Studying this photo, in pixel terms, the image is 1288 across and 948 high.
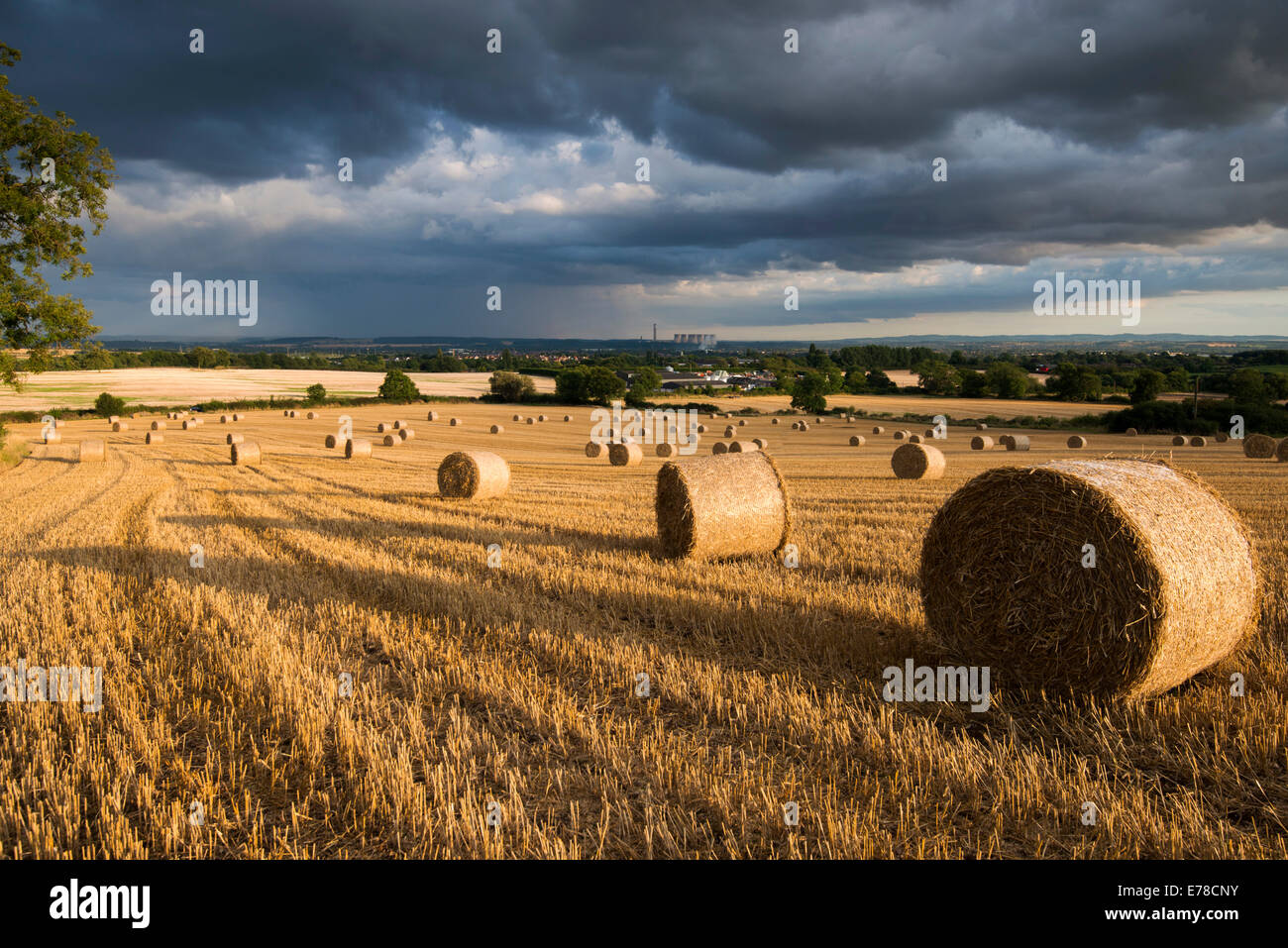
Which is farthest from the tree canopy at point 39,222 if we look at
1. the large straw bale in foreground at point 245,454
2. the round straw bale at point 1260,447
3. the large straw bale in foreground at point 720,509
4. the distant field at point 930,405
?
the distant field at point 930,405

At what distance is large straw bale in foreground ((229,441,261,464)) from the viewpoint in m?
29.6

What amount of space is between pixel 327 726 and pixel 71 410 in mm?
69244

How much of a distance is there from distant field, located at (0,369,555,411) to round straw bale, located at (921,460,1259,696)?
7291 cm

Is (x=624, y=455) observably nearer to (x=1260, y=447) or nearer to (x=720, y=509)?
(x=720, y=509)

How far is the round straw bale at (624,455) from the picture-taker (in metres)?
31.7

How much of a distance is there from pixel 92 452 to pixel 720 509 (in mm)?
29890

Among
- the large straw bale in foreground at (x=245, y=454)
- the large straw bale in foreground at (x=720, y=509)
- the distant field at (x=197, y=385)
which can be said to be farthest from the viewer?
the distant field at (x=197, y=385)

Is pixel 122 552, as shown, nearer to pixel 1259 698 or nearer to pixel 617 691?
pixel 617 691

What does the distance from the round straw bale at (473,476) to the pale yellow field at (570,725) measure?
7.20 metres

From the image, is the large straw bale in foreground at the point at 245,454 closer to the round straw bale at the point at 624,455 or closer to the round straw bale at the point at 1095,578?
the round straw bale at the point at 624,455

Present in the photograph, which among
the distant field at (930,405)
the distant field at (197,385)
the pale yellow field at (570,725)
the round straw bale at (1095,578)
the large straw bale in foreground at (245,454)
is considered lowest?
the pale yellow field at (570,725)

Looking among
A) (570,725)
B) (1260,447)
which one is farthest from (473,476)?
(1260,447)

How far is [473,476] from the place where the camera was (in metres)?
18.6

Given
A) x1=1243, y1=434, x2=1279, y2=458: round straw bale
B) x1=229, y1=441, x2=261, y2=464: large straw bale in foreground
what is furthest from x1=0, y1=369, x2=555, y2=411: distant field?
x1=1243, y1=434, x2=1279, y2=458: round straw bale
